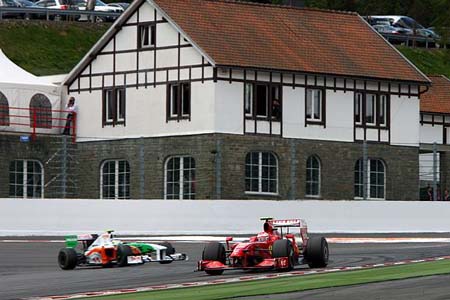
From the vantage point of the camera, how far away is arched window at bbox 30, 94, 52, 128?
5972 centimetres

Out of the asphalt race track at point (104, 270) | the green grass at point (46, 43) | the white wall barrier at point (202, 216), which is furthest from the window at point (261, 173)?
the asphalt race track at point (104, 270)

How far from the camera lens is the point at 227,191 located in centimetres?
5644

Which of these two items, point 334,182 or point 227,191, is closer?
point 227,191

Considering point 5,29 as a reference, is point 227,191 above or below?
below

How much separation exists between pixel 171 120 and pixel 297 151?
4.75 metres

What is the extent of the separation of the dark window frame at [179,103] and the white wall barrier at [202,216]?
1081cm

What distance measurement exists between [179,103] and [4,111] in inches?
252

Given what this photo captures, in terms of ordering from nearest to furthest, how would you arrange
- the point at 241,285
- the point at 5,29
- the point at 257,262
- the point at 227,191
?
1. the point at 241,285
2. the point at 257,262
3. the point at 227,191
4. the point at 5,29

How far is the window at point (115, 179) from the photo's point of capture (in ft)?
193

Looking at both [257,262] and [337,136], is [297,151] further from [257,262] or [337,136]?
[257,262]

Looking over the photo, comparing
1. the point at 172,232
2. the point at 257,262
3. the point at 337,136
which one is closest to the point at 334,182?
the point at 337,136

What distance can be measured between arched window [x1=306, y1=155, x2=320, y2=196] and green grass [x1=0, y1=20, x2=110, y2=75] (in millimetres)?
16395

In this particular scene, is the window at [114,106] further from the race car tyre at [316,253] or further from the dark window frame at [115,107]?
the race car tyre at [316,253]

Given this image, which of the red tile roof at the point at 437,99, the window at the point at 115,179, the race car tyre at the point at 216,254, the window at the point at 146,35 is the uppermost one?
the window at the point at 146,35
